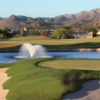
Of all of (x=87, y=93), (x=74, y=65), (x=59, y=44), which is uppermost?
(x=74, y=65)

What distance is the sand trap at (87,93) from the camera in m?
8.48

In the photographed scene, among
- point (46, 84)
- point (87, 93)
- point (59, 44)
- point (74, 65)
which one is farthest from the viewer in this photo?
point (59, 44)

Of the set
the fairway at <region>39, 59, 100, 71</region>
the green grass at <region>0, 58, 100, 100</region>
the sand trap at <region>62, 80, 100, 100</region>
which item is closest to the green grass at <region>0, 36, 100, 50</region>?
the fairway at <region>39, 59, 100, 71</region>

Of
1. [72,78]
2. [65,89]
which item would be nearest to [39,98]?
[65,89]

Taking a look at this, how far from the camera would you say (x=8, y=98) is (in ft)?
28.6

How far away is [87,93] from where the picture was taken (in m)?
9.01

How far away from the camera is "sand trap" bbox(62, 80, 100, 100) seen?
848cm

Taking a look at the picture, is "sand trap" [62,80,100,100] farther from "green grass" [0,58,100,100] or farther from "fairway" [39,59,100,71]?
"fairway" [39,59,100,71]

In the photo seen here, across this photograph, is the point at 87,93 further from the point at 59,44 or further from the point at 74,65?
the point at 59,44

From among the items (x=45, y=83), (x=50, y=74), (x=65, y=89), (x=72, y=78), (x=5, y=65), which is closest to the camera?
(x=65, y=89)

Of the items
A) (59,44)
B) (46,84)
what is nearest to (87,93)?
(46,84)

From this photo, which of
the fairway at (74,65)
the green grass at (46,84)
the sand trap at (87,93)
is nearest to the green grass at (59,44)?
the fairway at (74,65)

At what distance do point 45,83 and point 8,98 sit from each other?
1.84m

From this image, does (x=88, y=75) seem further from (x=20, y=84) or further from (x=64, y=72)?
(x=20, y=84)
